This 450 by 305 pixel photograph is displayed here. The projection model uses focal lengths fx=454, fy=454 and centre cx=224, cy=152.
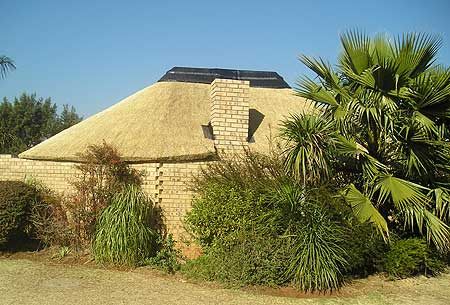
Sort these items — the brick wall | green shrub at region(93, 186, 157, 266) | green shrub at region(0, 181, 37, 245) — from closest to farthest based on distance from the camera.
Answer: green shrub at region(93, 186, 157, 266) < green shrub at region(0, 181, 37, 245) < the brick wall

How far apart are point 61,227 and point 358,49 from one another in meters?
7.54

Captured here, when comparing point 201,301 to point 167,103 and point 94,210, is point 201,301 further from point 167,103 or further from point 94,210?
point 167,103

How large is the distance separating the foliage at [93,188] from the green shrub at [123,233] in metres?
0.34

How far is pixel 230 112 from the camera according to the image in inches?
461

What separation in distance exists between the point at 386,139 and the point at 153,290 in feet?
18.0

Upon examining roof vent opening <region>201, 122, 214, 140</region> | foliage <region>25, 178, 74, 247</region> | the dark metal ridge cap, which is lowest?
foliage <region>25, 178, 74, 247</region>

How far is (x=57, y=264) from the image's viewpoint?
31.7 feet

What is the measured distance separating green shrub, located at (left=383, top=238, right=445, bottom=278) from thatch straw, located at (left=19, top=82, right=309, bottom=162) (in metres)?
4.14

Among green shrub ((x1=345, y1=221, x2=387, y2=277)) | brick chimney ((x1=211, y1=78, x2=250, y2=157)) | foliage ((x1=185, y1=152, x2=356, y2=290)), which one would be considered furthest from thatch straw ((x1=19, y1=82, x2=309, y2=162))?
green shrub ((x1=345, y1=221, x2=387, y2=277))

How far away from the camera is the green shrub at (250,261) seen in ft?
27.1

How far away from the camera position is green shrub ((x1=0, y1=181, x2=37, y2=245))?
983 cm

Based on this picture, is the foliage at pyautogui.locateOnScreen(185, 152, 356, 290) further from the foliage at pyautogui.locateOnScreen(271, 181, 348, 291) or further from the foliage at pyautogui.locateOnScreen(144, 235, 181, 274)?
the foliage at pyautogui.locateOnScreen(144, 235, 181, 274)

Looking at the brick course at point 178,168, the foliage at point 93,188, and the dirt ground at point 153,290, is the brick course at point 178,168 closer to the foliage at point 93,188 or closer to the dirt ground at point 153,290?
the foliage at point 93,188

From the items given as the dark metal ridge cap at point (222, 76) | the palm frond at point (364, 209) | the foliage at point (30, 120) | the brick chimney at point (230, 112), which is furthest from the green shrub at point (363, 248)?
the foliage at point (30, 120)
